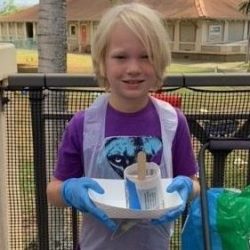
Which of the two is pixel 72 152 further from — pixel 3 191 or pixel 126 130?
pixel 3 191

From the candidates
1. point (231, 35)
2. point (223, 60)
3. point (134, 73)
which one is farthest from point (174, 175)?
point (231, 35)

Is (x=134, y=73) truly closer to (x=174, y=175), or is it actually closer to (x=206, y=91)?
(x=174, y=175)

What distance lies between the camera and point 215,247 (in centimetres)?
174

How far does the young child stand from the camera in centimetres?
170

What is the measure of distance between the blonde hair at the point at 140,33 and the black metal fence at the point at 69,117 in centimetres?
62

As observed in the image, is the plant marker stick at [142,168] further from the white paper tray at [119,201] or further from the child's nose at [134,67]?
the child's nose at [134,67]

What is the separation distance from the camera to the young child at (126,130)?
1.70 metres

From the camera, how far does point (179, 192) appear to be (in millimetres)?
1661

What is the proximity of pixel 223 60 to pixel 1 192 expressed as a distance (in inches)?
1482

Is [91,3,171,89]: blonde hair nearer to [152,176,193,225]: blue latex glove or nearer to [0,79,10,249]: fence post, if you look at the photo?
[152,176,193,225]: blue latex glove

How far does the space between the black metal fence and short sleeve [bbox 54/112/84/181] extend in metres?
0.63

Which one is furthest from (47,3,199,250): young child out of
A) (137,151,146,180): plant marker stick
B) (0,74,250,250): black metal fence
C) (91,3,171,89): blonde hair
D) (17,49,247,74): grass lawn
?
(17,49,247,74): grass lawn

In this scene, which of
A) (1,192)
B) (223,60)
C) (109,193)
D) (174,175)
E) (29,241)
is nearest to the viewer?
(109,193)

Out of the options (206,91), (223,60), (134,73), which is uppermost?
(134,73)
